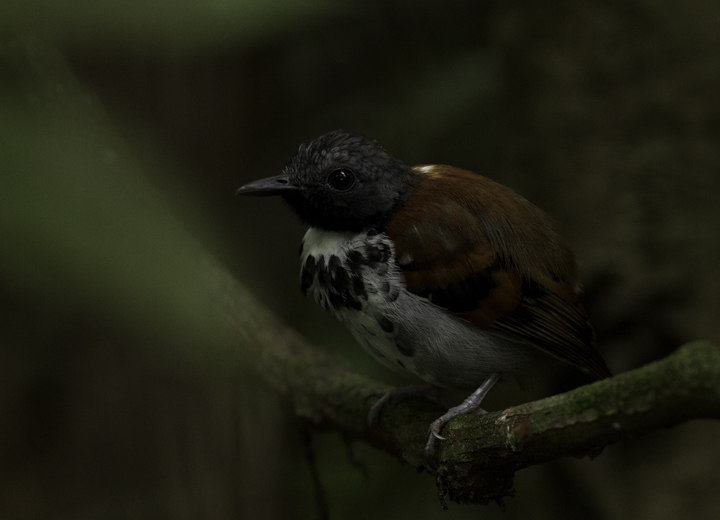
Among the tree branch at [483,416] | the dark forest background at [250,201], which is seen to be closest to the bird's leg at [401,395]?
the tree branch at [483,416]

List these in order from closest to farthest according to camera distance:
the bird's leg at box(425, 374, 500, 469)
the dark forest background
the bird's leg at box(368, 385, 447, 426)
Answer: the dark forest background
the bird's leg at box(425, 374, 500, 469)
the bird's leg at box(368, 385, 447, 426)

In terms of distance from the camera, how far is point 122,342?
301cm

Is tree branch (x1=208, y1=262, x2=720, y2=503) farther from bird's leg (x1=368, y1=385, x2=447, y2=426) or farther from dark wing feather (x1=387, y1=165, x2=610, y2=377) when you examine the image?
dark wing feather (x1=387, y1=165, x2=610, y2=377)

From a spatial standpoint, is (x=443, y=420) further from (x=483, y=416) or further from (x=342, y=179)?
(x=342, y=179)

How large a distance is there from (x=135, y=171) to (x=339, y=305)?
942 mm

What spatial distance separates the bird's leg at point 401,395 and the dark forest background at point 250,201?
1.88ft

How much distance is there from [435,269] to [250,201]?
3.14m

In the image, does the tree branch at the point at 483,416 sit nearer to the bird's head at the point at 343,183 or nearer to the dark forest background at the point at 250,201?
the dark forest background at the point at 250,201

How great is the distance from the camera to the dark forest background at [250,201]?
2.00 m

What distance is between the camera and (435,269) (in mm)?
2471

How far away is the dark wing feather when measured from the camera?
8.11 feet

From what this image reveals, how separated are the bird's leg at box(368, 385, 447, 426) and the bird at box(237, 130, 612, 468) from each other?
0.24 m

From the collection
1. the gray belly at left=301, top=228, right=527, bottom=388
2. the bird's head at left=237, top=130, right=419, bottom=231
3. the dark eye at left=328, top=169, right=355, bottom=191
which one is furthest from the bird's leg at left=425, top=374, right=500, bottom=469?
the dark eye at left=328, top=169, right=355, bottom=191

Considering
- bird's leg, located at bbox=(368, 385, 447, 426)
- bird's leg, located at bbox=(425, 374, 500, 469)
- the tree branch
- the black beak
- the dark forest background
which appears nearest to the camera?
→ the tree branch
